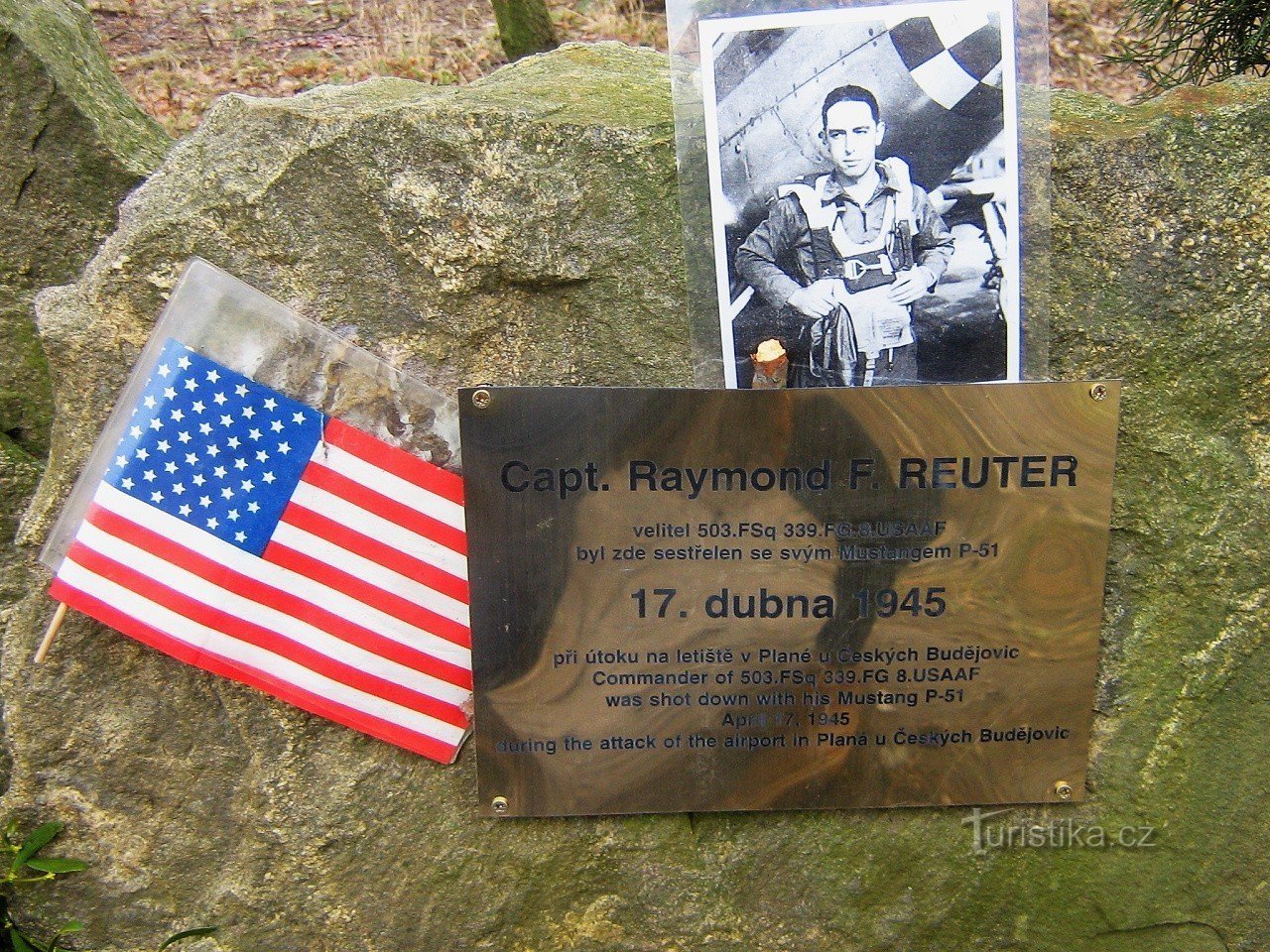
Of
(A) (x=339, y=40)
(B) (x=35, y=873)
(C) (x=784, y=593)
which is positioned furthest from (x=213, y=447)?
(A) (x=339, y=40)

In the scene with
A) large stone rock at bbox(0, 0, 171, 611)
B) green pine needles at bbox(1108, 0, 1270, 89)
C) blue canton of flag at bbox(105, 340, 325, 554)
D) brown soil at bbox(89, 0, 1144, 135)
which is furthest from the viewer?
brown soil at bbox(89, 0, 1144, 135)

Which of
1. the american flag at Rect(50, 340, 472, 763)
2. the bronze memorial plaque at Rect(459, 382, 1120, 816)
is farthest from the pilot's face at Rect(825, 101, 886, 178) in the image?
the american flag at Rect(50, 340, 472, 763)

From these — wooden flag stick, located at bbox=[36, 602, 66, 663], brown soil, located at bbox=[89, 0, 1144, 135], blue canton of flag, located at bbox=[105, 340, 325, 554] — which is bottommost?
wooden flag stick, located at bbox=[36, 602, 66, 663]

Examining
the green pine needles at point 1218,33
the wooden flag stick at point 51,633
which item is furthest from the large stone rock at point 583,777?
the green pine needles at point 1218,33

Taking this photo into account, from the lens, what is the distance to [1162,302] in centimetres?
165

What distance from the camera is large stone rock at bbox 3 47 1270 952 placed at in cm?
161

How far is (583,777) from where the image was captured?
5.56 feet

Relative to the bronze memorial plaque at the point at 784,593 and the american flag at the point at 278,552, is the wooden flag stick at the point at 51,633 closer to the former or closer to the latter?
the american flag at the point at 278,552

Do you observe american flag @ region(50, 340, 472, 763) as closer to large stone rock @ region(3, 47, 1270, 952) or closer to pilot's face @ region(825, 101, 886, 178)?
large stone rock @ region(3, 47, 1270, 952)

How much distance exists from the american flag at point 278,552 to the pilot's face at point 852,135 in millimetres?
818

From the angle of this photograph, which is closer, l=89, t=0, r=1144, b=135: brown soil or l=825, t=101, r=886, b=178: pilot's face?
l=825, t=101, r=886, b=178: pilot's face

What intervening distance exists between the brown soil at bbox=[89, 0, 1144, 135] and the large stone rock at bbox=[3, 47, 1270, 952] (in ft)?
9.96

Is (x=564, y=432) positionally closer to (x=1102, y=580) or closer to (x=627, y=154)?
(x=627, y=154)

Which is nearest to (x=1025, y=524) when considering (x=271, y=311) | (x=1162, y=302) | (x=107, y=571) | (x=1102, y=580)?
(x=1102, y=580)
